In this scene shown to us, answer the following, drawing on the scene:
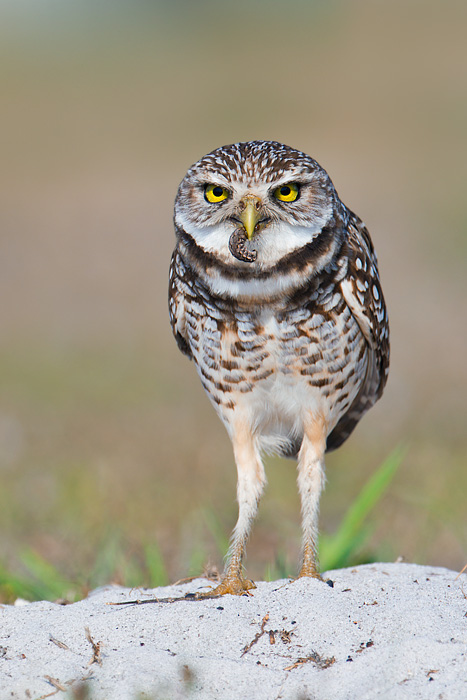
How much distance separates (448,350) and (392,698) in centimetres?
702

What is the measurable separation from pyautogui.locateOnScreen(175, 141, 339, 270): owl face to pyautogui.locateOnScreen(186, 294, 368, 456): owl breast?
0.74 feet

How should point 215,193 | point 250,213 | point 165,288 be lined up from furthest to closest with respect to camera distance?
1. point 165,288
2. point 215,193
3. point 250,213

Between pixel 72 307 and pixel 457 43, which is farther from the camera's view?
pixel 457 43

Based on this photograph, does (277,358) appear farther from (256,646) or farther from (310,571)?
(256,646)

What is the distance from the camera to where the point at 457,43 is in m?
32.5

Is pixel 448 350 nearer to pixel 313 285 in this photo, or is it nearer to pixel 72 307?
pixel 72 307

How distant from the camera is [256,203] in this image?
3.14 metres

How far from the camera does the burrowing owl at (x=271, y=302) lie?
3217mm

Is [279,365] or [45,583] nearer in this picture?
[279,365]

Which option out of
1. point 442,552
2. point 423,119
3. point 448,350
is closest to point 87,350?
point 448,350

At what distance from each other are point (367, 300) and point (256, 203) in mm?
653

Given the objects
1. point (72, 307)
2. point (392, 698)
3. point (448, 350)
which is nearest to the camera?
point (392, 698)

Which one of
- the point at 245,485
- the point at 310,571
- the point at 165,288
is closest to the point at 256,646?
the point at 310,571

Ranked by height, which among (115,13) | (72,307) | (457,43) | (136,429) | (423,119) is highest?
(115,13)
